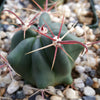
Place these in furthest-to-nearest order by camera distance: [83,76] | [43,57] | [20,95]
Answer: [83,76], [20,95], [43,57]

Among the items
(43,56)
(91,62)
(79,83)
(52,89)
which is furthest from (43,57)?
(91,62)

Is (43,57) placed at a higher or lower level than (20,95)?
higher

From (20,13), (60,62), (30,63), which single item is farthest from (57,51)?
(20,13)

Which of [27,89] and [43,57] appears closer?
[43,57]

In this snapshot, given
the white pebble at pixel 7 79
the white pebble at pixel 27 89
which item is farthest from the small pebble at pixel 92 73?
the white pebble at pixel 7 79

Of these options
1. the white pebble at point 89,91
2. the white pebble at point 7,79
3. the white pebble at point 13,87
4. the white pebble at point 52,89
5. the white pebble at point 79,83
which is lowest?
the white pebble at point 89,91

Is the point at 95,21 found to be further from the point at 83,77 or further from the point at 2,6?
the point at 2,6

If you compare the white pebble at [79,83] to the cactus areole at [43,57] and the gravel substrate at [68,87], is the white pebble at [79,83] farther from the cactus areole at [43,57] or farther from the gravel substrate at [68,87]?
the cactus areole at [43,57]

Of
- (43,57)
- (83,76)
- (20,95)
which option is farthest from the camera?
(83,76)

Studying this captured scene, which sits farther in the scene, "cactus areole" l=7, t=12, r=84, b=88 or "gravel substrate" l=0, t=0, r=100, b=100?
"gravel substrate" l=0, t=0, r=100, b=100

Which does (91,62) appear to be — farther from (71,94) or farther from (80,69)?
(71,94)

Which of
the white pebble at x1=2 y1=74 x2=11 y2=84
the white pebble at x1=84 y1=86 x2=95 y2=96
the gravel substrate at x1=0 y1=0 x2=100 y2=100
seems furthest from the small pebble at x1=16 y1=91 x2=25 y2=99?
the white pebble at x1=84 y1=86 x2=95 y2=96

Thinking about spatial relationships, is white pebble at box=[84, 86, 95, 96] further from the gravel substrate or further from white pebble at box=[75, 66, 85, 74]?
white pebble at box=[75, 66, 85, 74]
